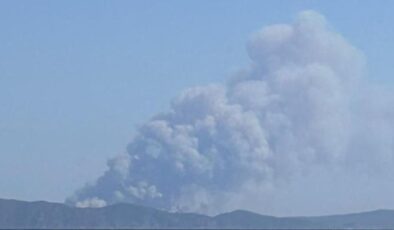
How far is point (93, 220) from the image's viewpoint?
199 m

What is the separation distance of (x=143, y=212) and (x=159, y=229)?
171 inches

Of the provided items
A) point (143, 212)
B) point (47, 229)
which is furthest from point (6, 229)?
point (143, 212)

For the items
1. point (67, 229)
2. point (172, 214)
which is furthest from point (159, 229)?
point (67, 229)

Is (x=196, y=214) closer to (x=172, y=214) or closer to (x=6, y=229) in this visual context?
(x=172, y=214)

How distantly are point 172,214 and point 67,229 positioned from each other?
710 inches

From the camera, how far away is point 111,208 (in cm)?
19938

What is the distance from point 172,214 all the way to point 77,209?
1651 cm

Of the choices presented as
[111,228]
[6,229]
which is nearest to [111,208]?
[111,228]

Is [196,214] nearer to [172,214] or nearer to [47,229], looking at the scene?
[172,214]

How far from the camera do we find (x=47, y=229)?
653 feet

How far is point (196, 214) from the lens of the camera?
200m

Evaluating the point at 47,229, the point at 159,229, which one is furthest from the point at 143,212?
the point at 47,229

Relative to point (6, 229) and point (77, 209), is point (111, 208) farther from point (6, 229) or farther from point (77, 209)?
point (6, 229)

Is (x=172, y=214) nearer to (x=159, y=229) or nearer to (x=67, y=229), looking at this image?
(x=159, y=229)
